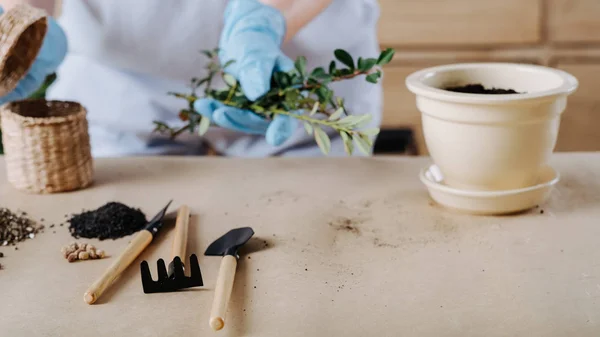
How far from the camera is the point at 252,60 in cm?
125

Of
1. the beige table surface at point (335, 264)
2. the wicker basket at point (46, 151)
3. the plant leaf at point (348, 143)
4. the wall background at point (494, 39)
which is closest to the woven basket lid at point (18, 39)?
the wicker basket at point (46, 151)

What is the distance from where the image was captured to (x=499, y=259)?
0.93 metres

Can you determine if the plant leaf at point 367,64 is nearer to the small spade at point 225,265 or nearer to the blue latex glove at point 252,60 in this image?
the blue latex glove at point 252,60

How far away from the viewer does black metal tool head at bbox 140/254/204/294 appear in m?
0.86

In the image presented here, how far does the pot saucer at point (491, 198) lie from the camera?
3.50ft

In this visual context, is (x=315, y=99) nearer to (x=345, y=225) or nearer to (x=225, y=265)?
(x=345, y=225)

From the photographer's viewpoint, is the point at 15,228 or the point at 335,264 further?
the point at 15,228

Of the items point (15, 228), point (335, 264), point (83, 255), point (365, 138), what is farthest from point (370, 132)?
point (15, 228)

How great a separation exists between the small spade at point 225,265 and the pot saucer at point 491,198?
13.2 inches

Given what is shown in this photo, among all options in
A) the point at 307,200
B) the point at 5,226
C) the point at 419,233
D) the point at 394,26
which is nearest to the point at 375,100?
the point at 307,200

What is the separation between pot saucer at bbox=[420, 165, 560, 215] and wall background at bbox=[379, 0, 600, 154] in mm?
2048

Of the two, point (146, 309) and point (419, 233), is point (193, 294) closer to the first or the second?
point (146, 309)

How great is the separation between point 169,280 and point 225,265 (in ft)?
0.25

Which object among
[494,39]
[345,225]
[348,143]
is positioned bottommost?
[494,39]
